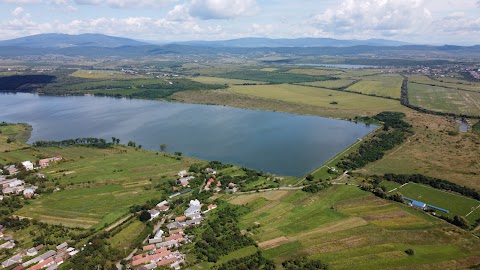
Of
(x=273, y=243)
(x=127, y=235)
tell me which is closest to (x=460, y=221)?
(x=273, y=243)

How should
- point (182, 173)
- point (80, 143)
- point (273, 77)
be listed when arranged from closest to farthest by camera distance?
point (182, 173) < point (80, 143) < point (273, 77)

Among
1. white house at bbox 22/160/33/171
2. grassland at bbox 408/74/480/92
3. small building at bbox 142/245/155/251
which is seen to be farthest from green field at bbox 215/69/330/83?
small building at bbox 142/245/155/251

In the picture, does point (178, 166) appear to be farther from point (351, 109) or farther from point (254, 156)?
point (351, 109)

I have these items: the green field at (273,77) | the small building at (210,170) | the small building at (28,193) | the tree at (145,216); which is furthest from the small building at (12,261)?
the green field at (273,77)

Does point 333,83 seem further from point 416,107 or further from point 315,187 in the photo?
point 315,187

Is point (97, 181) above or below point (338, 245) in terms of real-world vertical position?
above

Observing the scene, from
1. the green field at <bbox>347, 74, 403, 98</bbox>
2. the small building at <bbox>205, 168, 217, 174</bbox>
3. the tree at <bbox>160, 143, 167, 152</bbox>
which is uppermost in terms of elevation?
the green field at <bbox>347, 74, 403, 98</bbox>

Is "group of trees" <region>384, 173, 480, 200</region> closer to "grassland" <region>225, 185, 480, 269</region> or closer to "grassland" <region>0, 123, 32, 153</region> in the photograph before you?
"grassland" <region>225, 185, 480, 269</region>
